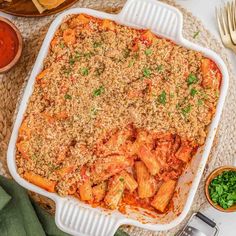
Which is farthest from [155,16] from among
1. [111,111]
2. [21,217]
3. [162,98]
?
[21,217]

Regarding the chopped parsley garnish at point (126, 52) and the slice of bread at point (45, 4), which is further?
the slice of bread at point (45, 4)

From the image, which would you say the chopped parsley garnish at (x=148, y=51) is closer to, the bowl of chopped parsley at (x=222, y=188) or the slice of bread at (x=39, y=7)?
the slice of bread at (x=39, y=7)

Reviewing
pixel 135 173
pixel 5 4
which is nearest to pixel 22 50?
pixel 5 4

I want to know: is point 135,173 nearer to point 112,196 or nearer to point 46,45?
point 112,196

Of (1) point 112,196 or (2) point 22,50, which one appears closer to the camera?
(1) point 112,196

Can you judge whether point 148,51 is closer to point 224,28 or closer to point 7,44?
point 224,28

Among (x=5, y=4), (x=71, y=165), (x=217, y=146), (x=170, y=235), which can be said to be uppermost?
(x=5, y=4)

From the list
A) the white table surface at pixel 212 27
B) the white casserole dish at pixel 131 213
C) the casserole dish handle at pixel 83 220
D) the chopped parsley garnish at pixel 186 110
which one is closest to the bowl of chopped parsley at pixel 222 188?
the white table surface at pixel 212 27

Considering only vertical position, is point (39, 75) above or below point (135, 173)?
above
